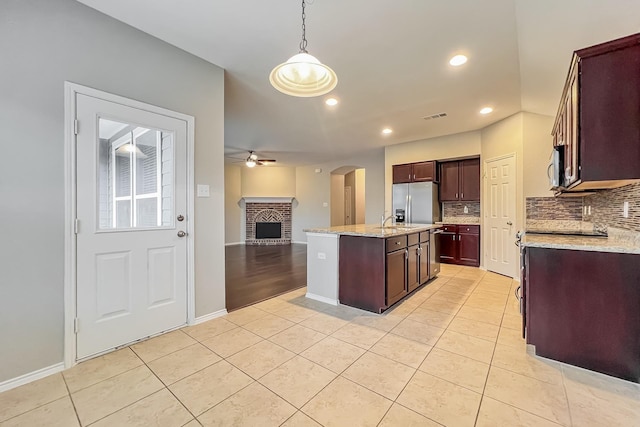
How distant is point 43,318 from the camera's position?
183cm

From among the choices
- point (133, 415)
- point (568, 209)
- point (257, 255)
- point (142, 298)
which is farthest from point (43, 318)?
point (568, 209)

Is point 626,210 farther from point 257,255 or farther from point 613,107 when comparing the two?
point 257,255

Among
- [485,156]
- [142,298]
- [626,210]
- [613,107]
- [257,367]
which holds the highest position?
[485,156]

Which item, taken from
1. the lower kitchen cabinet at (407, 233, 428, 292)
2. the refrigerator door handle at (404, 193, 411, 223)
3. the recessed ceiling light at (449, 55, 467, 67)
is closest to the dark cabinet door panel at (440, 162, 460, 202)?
the refrigerator door handle at (404, 193, 411, 223)

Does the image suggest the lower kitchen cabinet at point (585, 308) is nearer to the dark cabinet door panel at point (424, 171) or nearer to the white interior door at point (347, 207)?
the dark cabinet door panel at point (424, 171)

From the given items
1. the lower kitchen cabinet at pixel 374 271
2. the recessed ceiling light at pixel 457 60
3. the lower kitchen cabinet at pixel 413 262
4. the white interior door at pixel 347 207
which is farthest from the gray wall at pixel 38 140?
the white interior door at pixel 347 207

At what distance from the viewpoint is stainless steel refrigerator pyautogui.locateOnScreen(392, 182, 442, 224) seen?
5.53m

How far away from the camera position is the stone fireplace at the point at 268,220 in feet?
29.9

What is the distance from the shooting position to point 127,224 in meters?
2.25

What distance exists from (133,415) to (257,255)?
5.34 m

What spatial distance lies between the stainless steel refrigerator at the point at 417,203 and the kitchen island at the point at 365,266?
6.45 ft

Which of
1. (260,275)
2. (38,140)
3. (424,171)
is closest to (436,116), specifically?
(424,171)

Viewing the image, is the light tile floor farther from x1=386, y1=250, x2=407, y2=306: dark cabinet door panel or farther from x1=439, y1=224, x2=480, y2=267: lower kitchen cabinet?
x1=439, y1=224, x2=480, y2=267: lower kitchen cabinet

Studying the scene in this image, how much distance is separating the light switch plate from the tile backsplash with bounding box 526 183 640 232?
11.7 feet
